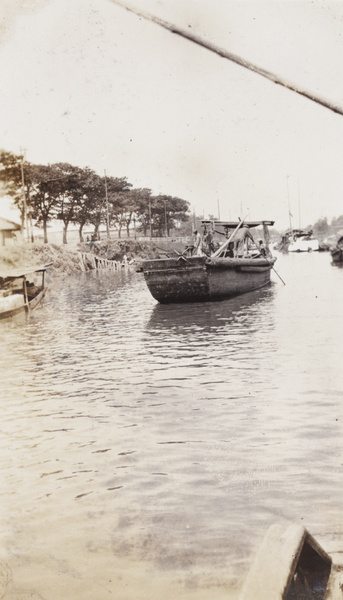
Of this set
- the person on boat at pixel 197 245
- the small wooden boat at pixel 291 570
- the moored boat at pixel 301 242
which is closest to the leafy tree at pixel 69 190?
the person on boat at pixel 197 245

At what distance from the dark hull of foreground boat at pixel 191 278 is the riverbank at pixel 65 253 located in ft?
3.56

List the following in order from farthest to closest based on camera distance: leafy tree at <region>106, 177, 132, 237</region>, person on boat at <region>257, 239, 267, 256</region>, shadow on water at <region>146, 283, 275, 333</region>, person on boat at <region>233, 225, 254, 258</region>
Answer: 1. leafy tree at <region>106, 177, 132, 237</region>
2. person on boat at <region>257, 239, 267, 256</region>
3. person on boat at <region>233, 225, 254, 258</region>
4. shadow on water at <region>146, 283, 275, 333</region>

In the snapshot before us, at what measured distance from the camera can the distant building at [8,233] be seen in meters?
42.6

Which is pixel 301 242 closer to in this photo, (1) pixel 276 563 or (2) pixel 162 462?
(2) pixel 162 462

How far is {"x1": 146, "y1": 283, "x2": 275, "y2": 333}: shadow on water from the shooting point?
56.8ft

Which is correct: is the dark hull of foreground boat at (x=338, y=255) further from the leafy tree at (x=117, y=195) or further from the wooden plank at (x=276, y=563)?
the wooden plank at (x=276, y=563)

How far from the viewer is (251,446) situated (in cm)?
661

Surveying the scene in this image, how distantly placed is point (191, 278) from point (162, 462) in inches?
597

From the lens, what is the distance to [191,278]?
21234mm

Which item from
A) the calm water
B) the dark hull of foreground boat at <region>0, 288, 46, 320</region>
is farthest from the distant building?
the calm water

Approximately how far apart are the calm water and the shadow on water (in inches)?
134

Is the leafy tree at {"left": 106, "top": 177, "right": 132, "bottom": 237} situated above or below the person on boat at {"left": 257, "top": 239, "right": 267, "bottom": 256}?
above

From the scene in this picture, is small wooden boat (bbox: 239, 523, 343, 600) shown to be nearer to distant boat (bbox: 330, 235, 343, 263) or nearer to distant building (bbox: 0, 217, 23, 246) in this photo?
distant building (bbox: 0, 217, 23, 246)

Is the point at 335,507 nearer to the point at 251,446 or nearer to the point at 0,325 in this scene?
the point at 251,446
